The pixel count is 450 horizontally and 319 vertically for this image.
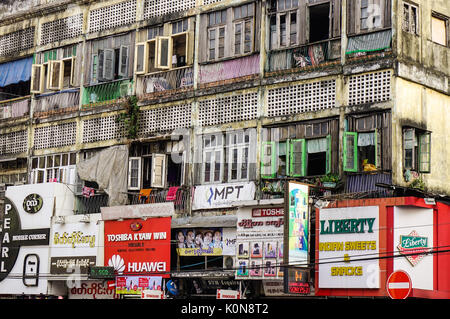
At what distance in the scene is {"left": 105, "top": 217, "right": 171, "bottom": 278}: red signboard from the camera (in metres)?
20.7

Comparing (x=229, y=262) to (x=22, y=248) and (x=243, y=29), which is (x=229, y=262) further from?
(x=22, y=248)

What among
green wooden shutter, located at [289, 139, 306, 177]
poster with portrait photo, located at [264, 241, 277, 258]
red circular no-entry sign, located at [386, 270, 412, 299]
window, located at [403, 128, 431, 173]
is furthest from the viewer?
green wooden shutter, located at [289, 139, 306, 177]

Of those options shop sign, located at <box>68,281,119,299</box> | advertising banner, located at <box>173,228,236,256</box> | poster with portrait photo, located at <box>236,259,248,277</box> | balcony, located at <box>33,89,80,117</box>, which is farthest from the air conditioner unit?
balcony, located at <box>33,89,80,117</box>

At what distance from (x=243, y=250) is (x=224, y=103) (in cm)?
419

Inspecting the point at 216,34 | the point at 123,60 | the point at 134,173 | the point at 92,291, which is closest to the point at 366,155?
the point at 216,34

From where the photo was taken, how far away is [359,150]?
17812mm

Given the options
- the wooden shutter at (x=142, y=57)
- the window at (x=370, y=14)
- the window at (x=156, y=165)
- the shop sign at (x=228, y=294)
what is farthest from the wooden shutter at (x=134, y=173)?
the window at (x=370, y=14)

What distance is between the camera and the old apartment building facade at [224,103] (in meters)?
17.8

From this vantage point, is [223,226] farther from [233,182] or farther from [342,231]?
[342,231]

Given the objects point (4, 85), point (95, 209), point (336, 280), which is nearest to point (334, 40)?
point (336, 280)

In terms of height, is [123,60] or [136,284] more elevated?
[123,60]

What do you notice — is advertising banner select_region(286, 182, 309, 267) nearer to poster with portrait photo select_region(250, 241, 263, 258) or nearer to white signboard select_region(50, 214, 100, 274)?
poster with portrait photo select_region(250, 241, 263, 258)

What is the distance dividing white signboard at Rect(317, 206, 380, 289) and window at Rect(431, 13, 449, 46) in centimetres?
514

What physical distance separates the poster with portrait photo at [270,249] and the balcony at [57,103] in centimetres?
925
